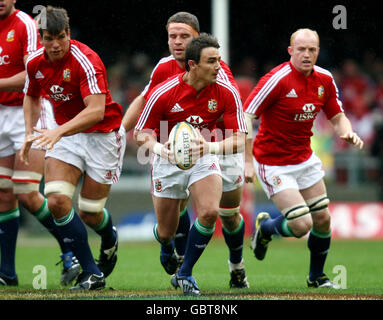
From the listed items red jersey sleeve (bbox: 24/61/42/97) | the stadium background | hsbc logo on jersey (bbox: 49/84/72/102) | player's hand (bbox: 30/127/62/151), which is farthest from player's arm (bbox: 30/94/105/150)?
the stadium background

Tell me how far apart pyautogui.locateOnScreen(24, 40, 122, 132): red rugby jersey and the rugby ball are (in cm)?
82

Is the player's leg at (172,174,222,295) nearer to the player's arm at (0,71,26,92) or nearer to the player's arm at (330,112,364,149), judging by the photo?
the player's arm at (330,112,364,149)

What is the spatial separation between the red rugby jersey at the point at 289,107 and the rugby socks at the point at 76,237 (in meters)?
2.00

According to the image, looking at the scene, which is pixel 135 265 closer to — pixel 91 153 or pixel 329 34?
pixel 91 153

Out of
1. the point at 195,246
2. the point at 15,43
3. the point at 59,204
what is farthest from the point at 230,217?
the point at 15,43

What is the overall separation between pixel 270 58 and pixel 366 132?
2.94 m

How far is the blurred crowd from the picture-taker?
16297mm

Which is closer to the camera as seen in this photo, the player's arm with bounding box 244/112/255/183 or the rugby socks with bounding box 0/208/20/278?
the player's arm with bounding box 244/112/255/183

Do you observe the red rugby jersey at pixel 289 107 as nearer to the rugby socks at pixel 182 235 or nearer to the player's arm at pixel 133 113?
the rugby socks at pixel 182 235

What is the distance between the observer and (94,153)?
23.7ft

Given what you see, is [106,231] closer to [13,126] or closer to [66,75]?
[13,126]

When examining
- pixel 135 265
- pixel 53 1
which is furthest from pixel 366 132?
pixel 135 265

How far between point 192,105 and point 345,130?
5.56 ft

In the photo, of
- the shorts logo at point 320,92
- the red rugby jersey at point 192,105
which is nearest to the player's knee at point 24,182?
the red rugby jersey at point 192,105
